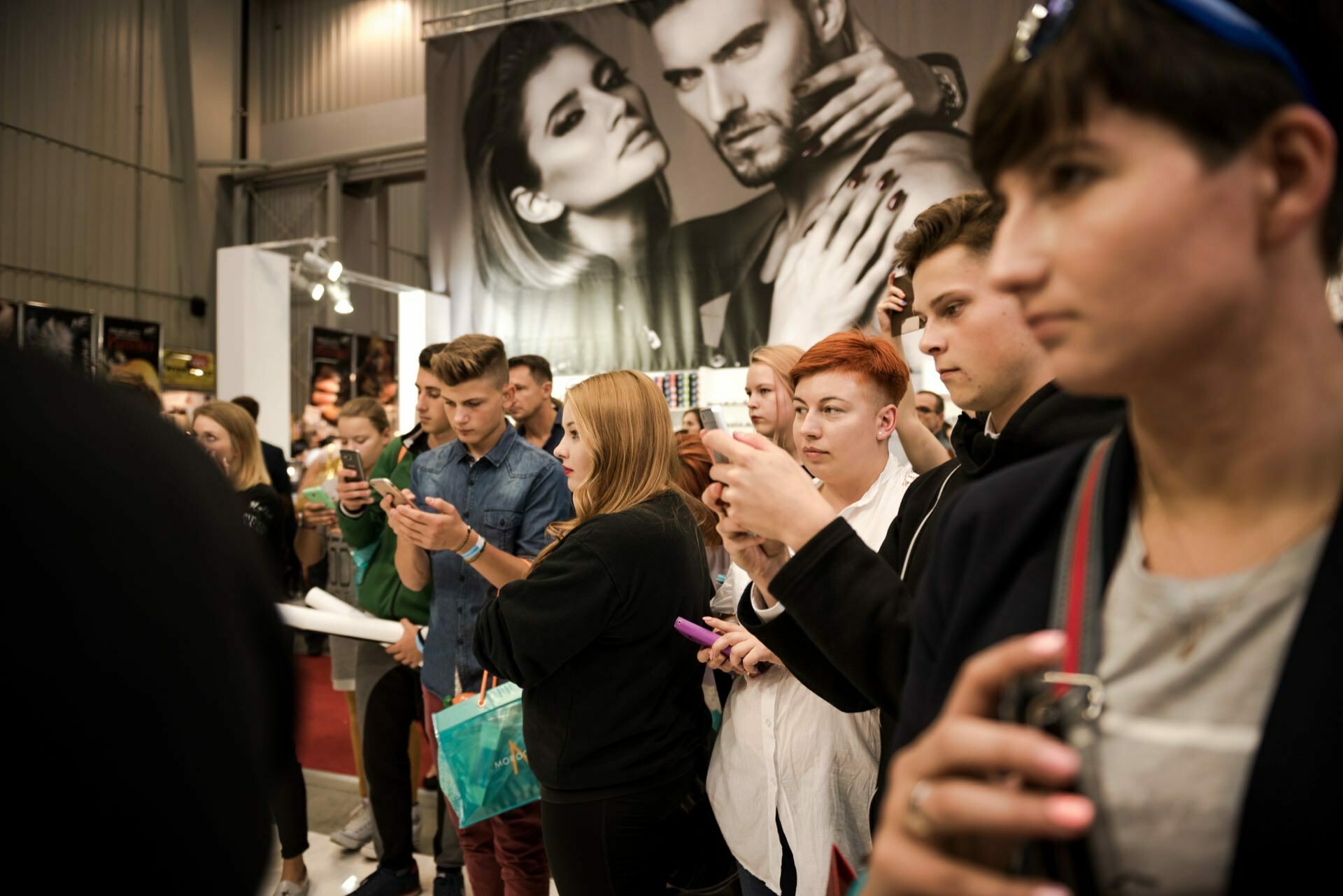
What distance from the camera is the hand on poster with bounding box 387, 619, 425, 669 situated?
318 centimetres

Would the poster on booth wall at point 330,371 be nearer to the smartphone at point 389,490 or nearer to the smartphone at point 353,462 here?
the smartphone at point 353,462

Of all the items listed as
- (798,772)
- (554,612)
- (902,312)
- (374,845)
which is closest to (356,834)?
(374,845)

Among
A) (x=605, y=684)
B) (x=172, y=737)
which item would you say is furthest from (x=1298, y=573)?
(x=605, y=684)

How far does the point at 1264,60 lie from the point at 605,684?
1.86m

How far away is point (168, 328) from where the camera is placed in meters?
12.8

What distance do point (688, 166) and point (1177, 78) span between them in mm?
9062

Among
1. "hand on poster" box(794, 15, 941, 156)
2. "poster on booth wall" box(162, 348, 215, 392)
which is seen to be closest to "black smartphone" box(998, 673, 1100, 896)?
"hand on poster" box(794, 15, 941, 156)

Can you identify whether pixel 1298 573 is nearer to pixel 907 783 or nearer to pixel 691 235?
pixel 907 783

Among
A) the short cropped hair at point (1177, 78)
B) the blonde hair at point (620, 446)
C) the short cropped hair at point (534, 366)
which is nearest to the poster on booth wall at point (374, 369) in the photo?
the short cropped hair at point (534, 366)

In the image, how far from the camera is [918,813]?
1.95 feet

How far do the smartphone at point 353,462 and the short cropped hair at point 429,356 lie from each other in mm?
418

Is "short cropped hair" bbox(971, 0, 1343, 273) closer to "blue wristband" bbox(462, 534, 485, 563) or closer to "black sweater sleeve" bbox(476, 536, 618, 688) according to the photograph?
"black sweater sleeve" bbox(476, 536, 618, 688)

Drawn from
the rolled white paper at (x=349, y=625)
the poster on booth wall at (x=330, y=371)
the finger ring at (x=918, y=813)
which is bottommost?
the rolled white paper at (x=349, y=625)

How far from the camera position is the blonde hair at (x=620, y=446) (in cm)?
234
